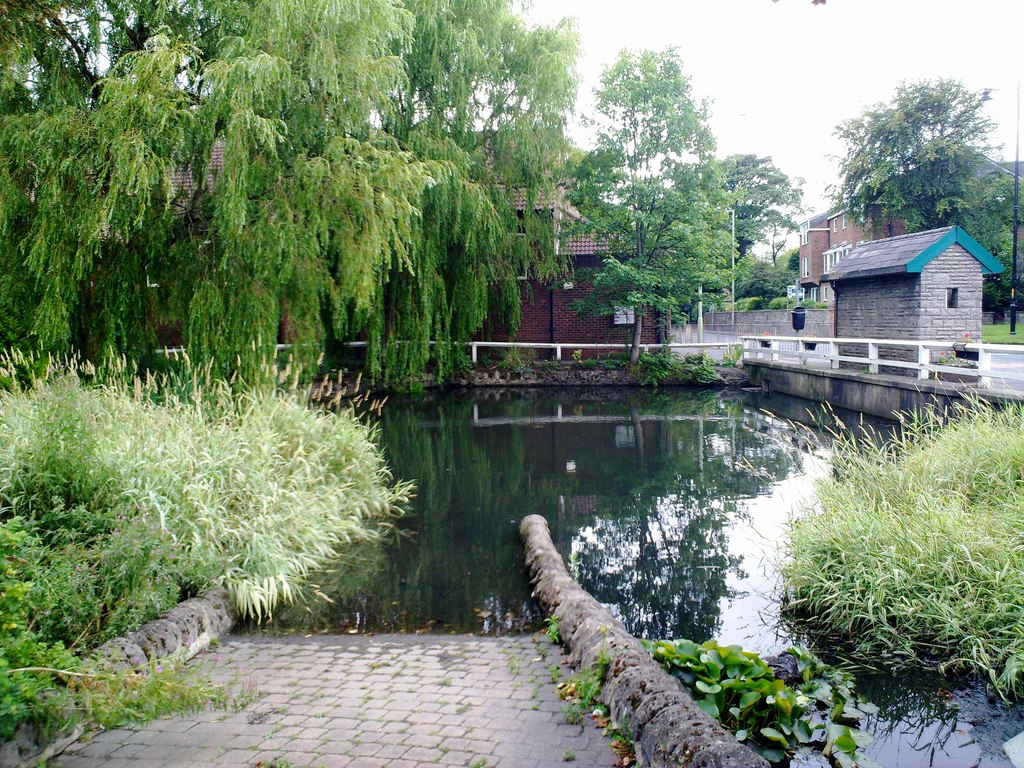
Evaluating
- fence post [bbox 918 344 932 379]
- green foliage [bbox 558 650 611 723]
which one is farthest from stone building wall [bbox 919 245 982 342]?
green foliage [bbox 558 650 611 723]

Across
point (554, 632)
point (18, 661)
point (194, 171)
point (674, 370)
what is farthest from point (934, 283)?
point (18, 661)

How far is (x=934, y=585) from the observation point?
502 centimetres

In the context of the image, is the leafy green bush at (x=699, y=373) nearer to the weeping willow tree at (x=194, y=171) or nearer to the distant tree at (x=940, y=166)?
the weeping willow tree at (x=194, y=171)

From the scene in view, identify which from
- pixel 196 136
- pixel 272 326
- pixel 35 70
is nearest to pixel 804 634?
pixel 272 326

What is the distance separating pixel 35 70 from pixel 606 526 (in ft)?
30.6

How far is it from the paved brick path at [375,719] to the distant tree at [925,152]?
3658cm

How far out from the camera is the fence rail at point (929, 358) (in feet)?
37.0

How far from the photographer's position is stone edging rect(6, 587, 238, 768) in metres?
3.01

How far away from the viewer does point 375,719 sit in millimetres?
3584

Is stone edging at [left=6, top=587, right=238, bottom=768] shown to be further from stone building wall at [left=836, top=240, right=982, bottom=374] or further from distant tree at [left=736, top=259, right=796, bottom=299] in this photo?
distant tree at [left=736, top=259, right=796, bottom=299]

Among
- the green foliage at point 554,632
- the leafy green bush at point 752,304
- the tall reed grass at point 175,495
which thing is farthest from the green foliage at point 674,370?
the leafy green bush at point 752,304

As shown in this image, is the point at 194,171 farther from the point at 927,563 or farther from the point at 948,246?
the point at 948,246

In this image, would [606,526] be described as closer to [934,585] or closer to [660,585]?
[660,585]

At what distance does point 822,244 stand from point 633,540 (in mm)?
52149
